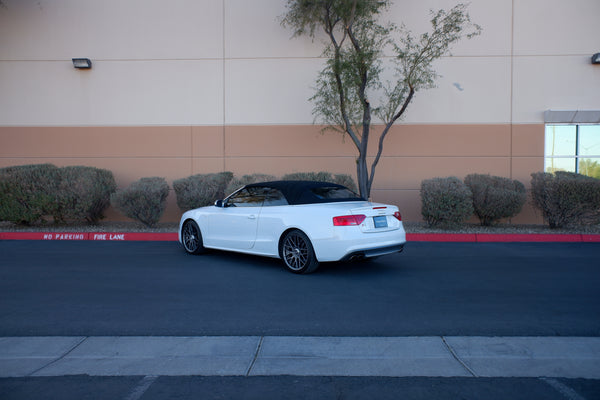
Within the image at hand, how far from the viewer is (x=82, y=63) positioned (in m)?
14.6

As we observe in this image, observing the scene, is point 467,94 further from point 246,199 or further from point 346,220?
point 346,220

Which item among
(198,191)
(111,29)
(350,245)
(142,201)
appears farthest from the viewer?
(111,29)

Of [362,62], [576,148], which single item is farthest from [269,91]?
[576,148]

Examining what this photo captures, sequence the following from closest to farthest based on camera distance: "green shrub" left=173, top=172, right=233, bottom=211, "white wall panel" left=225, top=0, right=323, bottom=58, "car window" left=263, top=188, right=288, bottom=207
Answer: "car window" left=263, top=188, right=288, bottom=207 < "green shrub" left=173, top=172, right=233, bottom=211 < "white wall panel" left=225, top=0, right=323, bottom=58

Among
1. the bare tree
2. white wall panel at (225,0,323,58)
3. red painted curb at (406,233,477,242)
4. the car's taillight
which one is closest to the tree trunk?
the bare tree

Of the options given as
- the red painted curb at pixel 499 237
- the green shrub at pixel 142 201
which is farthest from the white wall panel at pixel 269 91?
the red painted curb at pixel 499 237

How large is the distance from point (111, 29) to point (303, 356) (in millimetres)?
13860

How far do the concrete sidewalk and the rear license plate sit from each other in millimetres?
2882

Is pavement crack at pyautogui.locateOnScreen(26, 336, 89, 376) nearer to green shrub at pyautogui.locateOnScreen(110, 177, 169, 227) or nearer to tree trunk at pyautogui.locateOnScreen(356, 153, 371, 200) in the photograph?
green shrub at pyautogui.locateOnScreen(110, 177, 169, 227)

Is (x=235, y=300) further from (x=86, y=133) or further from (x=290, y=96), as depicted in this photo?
(x=86, y=133)

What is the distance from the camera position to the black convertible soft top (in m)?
7.81

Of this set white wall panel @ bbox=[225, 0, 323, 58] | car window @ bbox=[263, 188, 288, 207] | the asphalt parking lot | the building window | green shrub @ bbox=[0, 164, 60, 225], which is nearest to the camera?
the asphalt parking lot

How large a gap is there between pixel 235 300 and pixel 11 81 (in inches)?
519

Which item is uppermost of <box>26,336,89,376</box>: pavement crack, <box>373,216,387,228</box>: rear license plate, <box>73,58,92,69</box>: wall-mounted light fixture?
<box>73,58,92,69</box>: wall-mounted light fixture
